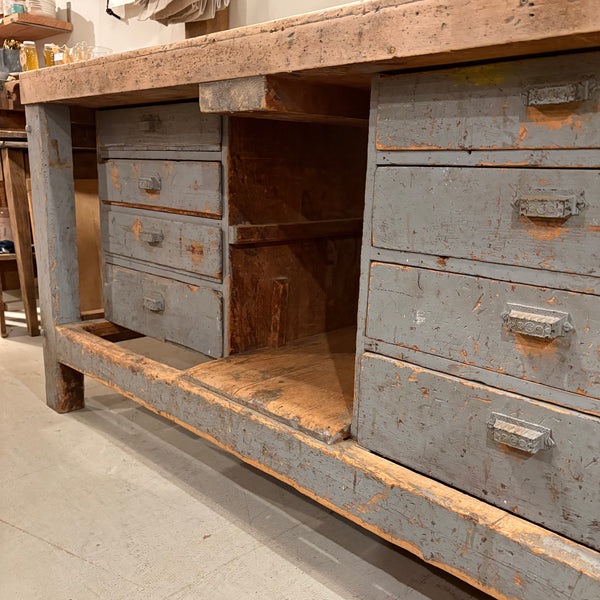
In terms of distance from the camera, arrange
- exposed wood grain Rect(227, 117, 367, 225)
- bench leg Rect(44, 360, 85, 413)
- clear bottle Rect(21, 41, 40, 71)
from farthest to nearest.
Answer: clear bottle Rect(21, 41, 40, 71) < bench leg Rect(44, 360, 85, 413) < exposed wood grain Rect(227, 117, 367, 225)

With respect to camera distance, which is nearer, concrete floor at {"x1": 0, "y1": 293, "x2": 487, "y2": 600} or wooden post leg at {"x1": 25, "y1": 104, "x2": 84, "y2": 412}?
concrete floor at {"x1": 0, "y1": 293, "x2": 487, "y2": 600}

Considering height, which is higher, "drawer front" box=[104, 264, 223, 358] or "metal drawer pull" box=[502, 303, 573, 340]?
"metal drawer pull" box=[502, 303, 573, 340]

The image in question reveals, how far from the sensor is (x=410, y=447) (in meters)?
1.06

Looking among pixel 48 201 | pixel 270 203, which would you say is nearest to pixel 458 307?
pixel 270 203

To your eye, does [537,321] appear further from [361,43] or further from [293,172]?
[293,172]

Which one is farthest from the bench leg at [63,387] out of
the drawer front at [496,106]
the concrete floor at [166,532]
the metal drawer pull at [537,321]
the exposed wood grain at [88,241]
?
the metal drawer pull at [537,321]

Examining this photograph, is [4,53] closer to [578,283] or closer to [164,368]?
[164,368]

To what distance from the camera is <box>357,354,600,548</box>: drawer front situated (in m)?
0.86

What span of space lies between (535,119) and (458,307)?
0.31m

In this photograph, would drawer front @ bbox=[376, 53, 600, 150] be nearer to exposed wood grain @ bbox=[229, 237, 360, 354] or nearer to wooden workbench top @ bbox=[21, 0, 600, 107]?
wooden workbench top @ bbox=[21, 0, 600, 107]

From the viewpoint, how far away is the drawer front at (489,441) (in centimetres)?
86

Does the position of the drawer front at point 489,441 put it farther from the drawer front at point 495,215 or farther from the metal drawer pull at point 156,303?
the metal drawer pull at point 156,303

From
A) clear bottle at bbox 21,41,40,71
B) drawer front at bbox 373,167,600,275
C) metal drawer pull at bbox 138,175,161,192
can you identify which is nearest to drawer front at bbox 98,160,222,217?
metal drawer pull at bbox 138,175,161,192

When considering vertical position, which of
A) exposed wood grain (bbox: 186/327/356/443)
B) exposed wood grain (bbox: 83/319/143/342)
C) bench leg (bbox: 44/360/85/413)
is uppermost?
exposed wood grain (bbox: 186/327/356/443)
